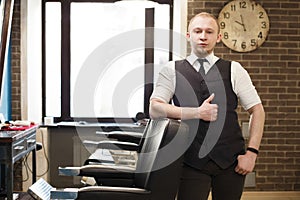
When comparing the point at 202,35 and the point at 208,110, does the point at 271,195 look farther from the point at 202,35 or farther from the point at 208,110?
the point at 202,35

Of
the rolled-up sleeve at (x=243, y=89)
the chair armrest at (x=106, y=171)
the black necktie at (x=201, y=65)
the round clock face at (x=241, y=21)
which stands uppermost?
the round clock face at (x=241, y=21)

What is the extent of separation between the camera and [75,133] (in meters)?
5.03

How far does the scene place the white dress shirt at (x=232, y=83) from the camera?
2.10m

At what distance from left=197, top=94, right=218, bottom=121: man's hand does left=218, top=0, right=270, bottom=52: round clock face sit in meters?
2.64

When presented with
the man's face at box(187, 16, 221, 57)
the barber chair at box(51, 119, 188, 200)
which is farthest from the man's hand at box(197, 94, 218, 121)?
the man's face at box(187, 16, 221, 57)

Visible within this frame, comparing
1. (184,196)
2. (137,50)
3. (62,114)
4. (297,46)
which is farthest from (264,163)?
(184,196)

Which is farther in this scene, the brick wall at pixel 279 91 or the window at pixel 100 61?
the window at pixel 100 61

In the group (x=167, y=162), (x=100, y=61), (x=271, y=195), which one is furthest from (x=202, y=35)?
(x=100, y=61)

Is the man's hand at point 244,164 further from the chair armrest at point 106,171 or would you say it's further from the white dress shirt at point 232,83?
the chair armrest at point 106,171

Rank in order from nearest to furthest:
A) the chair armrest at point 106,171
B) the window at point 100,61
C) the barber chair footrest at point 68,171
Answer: the barber chair footrest at point 68,171
the chair armrest at point 106,171
the window at point 100,61

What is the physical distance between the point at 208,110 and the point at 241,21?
9.03ft

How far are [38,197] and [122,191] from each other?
3.89 feet

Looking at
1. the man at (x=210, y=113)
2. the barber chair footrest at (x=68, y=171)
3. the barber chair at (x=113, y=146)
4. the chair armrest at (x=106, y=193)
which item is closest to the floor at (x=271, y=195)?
the barber chair at (x=113, y=146)

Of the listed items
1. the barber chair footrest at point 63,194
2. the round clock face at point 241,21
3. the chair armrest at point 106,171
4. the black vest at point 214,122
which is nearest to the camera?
the barber chair footrest at point 63,194
